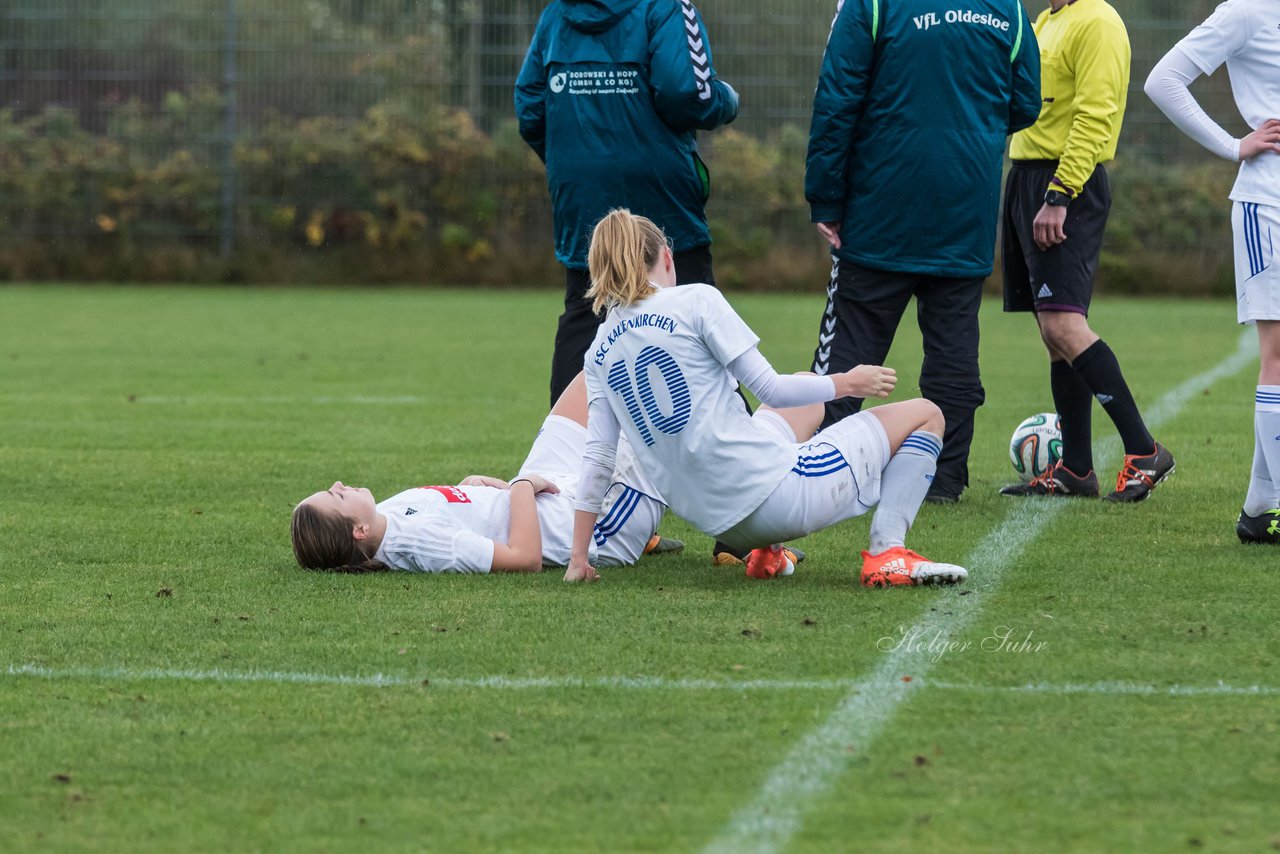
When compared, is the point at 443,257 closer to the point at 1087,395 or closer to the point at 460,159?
the point at 460,159

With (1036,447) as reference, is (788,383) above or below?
above

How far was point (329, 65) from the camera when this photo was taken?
21266mm

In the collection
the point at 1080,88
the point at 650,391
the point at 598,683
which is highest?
the point at 1080,88

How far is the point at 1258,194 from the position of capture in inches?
219

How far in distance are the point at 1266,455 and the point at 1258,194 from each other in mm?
820

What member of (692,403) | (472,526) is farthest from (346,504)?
(692,403)

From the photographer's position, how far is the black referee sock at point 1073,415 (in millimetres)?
6855

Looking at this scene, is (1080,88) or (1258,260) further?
(1080,88)

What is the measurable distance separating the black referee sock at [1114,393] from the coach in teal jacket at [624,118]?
1578mm

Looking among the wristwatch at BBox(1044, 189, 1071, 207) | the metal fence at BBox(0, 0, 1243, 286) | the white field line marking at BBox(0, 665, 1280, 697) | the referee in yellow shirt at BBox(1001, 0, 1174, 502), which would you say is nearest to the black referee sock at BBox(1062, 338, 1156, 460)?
the referee in yellow shirt at BBox(1001, 0, 1174, 502)

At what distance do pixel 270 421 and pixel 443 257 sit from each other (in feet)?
40.0

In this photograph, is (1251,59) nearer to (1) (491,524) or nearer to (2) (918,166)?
(2) (918,166)

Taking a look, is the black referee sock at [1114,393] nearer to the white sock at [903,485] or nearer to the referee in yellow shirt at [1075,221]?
the referee in yellow shirt at [1075,221]

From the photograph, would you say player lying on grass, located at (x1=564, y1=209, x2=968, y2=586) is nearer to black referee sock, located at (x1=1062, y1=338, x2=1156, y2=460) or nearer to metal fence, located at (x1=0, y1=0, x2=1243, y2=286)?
black referee sock, located at (x1=1062, y1=338, x2=1156, y2=460)
